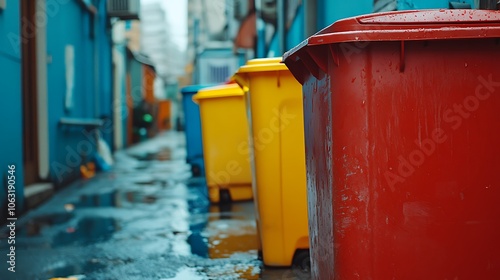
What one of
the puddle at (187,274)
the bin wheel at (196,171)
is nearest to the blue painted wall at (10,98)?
the puddle at (187,274)

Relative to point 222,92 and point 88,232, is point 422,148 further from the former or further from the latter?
point 222,92

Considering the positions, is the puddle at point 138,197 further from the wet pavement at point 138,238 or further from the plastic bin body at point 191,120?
the plastic bin body at point 191,120

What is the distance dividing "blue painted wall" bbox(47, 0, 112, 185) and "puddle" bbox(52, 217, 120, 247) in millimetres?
2798

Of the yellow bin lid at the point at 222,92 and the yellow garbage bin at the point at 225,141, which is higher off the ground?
the yellow bin lid at the point at 222,92

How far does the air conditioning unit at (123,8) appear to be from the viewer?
1313 cm

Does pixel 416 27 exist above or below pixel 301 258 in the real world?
above

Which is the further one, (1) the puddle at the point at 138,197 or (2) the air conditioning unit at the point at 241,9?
(2) the air conditioning unit at the point at 241,9

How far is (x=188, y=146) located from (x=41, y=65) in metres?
2.43

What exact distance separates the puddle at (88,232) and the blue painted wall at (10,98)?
769mm

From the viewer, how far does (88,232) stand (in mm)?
5297

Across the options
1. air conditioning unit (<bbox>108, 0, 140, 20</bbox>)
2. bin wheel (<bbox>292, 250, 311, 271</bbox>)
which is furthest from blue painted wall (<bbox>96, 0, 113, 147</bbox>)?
bin wheel (<bbox>292, 250, 311, 271</bbox>)

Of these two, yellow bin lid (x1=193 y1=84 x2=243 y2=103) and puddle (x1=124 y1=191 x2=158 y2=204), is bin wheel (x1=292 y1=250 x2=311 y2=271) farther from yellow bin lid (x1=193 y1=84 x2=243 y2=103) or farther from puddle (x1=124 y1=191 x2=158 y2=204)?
puddle (x1=124 y1=191 x2=158 y2=204)

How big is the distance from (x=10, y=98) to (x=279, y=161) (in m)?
3.68

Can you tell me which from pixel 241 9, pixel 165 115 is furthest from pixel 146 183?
pixel 165 115
